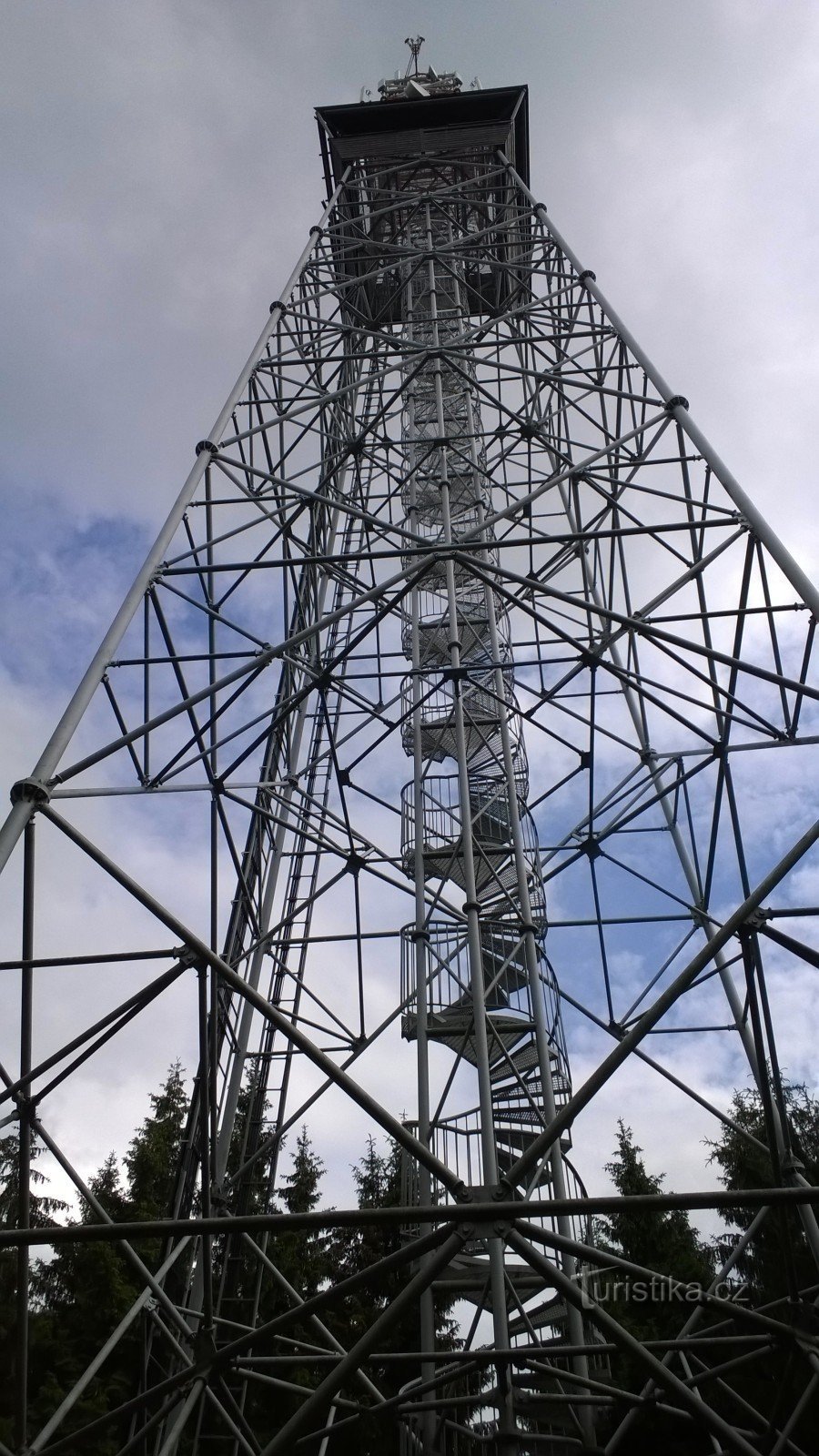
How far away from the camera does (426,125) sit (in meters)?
13.6

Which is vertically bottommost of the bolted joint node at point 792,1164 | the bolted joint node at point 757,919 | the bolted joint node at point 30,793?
the bolted joint node at point 792,1164

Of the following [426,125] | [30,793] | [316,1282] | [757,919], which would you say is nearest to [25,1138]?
[30,793]

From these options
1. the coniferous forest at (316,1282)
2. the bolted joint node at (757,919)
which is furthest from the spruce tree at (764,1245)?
the bolted joint node at (757,919)

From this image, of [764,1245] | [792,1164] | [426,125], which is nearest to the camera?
[792,1164]

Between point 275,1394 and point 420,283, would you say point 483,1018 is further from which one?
point 275,1394

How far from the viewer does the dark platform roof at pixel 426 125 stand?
523 inches

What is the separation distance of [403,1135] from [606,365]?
7658 millimetres

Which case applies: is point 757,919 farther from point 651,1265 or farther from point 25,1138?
point 651,1265

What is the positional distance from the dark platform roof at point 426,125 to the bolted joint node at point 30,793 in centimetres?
1155

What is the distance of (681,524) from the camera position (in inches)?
267

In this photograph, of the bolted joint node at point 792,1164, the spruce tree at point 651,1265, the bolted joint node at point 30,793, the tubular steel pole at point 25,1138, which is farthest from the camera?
the spruce tree at point 651,1265

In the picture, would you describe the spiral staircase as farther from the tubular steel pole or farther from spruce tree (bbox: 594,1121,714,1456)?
spruce tree (bbox: 594,1121,714,1456)

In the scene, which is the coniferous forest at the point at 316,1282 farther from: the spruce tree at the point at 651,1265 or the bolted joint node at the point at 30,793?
the bolted joint node at the point at 30,793

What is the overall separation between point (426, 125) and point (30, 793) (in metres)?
12.1
